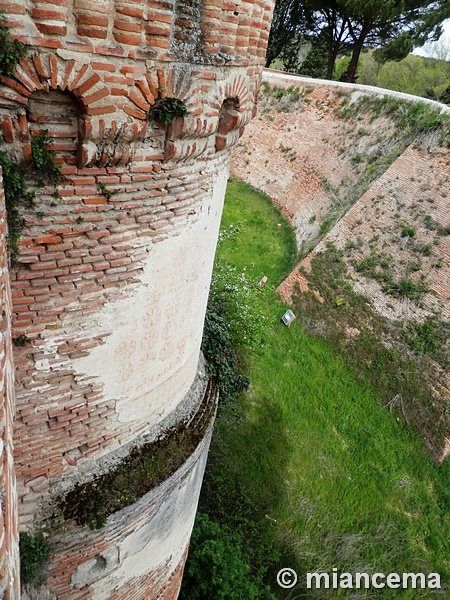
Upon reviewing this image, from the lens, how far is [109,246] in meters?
2.95

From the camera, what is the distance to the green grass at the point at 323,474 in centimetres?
836

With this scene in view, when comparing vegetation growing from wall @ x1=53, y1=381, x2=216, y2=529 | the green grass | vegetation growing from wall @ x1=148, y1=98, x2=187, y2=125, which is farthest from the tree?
vegetation growing from wall @ x1=148, y1=98, x2=187, y2=125

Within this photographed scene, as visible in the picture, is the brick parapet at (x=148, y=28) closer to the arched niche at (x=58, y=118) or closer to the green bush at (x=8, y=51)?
the green bush at (x=8, y=51)

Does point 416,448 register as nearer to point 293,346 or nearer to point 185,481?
point 293,346

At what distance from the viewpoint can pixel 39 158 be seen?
2424 millimetres

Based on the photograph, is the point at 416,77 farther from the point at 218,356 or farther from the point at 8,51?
the point at 8,51

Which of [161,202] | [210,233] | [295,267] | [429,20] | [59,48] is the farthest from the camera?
[429,20]

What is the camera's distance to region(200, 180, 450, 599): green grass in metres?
8.36

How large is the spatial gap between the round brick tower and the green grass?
477 cm

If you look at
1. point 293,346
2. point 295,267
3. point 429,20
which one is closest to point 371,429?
point 293,346

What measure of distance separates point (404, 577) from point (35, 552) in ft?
24.9

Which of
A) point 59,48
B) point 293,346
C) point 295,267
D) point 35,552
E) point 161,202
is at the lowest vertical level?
point 293,346

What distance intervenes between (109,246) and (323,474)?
27.7 ft

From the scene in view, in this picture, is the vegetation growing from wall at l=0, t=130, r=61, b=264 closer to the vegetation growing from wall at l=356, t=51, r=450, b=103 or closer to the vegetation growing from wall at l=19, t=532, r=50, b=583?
the vegetation growing from wall at l=19, t=532, r=50, b=583
